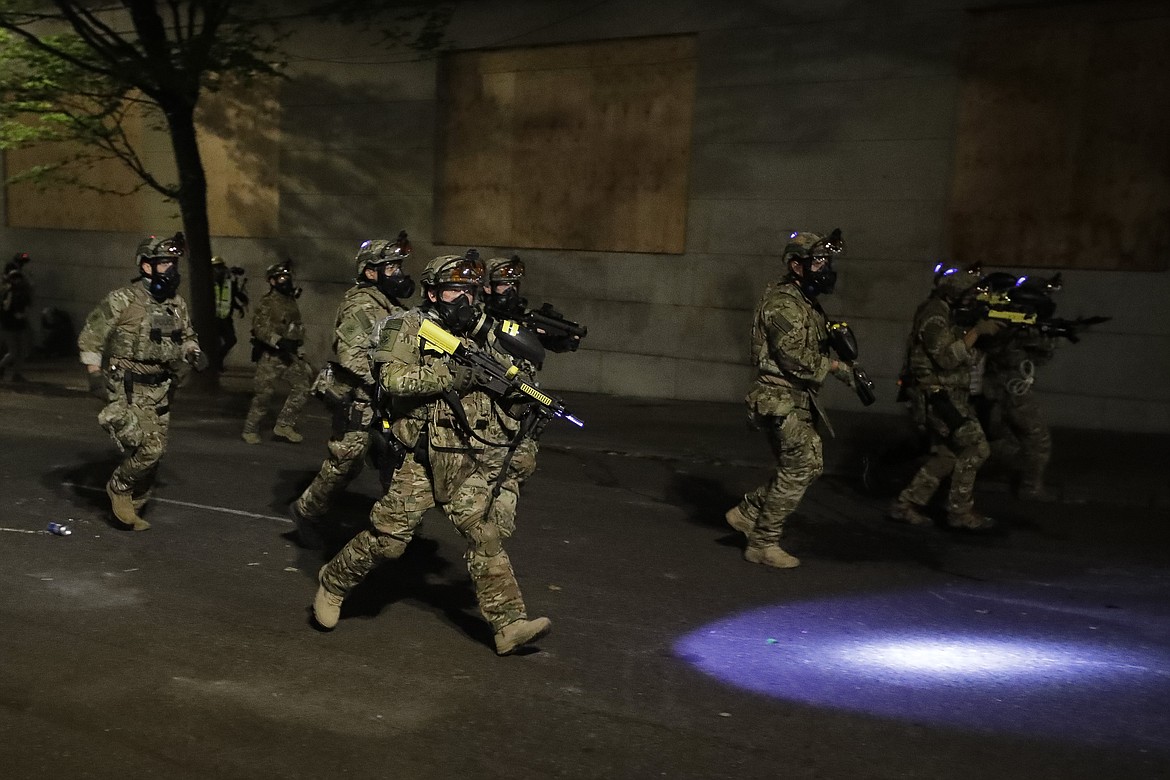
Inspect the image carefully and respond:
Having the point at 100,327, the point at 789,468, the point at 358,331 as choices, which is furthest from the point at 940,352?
the point at 100,327

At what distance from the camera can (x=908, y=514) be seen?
818cm

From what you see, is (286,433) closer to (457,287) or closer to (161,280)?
(161,280)

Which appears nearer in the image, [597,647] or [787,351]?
[597,647]

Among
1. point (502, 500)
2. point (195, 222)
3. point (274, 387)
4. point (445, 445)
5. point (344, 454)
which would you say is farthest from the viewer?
point (195, 222)

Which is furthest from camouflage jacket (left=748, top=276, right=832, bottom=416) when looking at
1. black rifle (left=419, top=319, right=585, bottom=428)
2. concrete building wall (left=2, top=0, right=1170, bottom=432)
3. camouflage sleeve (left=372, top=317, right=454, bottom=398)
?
concrete building wall (left=2, top=0, right=1170, bottom=432)

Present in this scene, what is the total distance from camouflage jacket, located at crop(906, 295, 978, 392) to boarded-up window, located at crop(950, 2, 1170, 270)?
4227 mm

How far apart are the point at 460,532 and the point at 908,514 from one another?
170 inches

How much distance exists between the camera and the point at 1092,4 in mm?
11102

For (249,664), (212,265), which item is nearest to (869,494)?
(249,664)

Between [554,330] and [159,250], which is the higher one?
[159,250]

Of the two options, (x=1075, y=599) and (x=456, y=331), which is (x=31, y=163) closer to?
(x=456, y=331)

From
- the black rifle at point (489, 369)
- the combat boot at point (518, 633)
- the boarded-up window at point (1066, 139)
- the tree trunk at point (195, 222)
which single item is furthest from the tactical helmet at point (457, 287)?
the tree trunk at point (195, 222)

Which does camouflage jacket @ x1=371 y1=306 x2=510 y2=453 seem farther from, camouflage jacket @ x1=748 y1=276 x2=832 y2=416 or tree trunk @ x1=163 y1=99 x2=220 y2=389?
tree trunk @ x1=163 y1=99 x2=220 y2=389

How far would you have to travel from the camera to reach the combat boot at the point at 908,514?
815 cm
